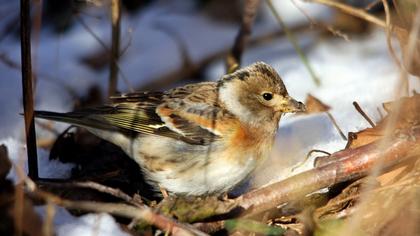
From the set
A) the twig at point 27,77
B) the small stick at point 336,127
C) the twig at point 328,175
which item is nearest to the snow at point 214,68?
the small stick at point 336,127

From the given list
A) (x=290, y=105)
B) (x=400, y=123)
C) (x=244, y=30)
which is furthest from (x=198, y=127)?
(x=244, y=30)

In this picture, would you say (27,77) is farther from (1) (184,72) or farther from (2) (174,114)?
(1) (184,72)

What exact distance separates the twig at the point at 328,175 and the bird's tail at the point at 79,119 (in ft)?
3.11

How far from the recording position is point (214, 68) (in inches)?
247

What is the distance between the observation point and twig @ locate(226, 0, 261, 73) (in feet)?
16.8

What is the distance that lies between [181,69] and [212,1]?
4.22ft

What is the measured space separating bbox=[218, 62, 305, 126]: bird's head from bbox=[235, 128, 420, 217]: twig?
0.63m

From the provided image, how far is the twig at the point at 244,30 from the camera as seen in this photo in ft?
16.8

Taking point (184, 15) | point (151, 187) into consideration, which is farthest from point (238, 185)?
point (184, 15)

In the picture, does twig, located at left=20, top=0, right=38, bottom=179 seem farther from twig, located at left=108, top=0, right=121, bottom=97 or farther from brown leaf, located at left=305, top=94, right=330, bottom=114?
brown leaf, located at left=305, top=94, right=330, bottom=114

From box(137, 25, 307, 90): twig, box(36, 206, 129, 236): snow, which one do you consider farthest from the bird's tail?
box(137, 25, 307, 90): twig

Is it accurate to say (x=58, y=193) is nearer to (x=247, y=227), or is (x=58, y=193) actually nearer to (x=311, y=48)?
(x=247, y=227)

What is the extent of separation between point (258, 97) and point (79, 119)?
980mm

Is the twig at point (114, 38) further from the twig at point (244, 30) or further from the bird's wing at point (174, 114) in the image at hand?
the twig at point (244, 30)
